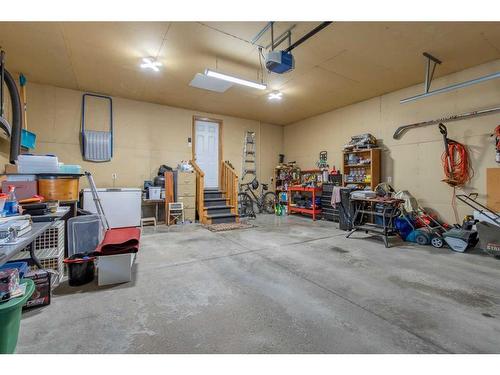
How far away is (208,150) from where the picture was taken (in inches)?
299

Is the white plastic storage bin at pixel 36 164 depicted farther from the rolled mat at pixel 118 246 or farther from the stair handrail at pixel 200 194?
the stair handrail at pixel 200 194

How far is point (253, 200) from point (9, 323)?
23.7 feet

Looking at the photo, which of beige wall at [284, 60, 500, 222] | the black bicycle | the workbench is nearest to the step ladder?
the black bicycle

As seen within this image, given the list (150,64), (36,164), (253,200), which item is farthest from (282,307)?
(253,200)

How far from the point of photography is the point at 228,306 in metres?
2.12

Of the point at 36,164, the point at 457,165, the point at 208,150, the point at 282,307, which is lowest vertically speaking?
the point at 282,307

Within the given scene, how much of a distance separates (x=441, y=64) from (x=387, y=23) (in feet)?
6.49

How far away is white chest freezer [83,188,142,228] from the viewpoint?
17.3 feet

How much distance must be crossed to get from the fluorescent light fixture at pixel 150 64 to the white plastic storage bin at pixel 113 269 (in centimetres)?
343

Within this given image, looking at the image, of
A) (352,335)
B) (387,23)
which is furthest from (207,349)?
(387,23)

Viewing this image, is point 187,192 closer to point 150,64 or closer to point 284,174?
point 150,64

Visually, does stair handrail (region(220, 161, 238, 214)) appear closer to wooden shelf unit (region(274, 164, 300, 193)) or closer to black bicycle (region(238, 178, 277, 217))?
black bicycle (region(238, 178, 277, 217))

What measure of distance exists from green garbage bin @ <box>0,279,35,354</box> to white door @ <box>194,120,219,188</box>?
6139 mm

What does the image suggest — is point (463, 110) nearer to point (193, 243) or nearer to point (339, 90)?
point (339, 90)
